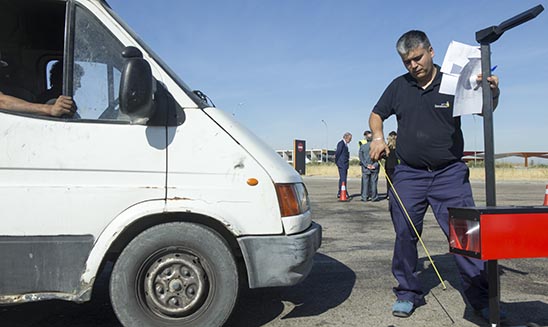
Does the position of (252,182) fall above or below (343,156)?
below

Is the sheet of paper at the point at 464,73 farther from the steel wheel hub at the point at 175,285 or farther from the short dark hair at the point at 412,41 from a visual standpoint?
the steel wheel hub at the point at 175,285

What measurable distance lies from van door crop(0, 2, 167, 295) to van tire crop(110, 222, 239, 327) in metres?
0.26

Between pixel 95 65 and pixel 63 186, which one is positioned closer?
pixel 63 186

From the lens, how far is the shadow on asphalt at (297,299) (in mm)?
3403

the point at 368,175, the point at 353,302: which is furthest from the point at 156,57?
the point at 368,175

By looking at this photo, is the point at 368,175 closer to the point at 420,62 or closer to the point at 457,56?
the point at 420,62

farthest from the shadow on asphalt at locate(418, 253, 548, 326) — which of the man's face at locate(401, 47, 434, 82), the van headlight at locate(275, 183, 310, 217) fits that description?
the man's face at locate(401, 47, 434, 82)

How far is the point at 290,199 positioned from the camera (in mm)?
2967

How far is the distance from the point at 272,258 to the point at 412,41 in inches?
78.7

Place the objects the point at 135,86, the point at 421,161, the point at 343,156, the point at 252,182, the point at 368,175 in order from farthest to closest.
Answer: the point at 343,156 → the point at 368,175 → the point at 421,161 → the point at 252,182 → the point at 135,86

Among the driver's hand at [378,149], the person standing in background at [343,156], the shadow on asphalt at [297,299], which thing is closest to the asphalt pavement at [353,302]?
the shadow on asphalt at [297,299]

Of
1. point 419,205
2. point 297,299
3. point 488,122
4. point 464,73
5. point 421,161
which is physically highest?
point 464,73

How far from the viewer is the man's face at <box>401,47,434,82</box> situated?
11.0 feet

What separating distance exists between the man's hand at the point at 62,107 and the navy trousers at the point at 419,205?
8.49 feet
